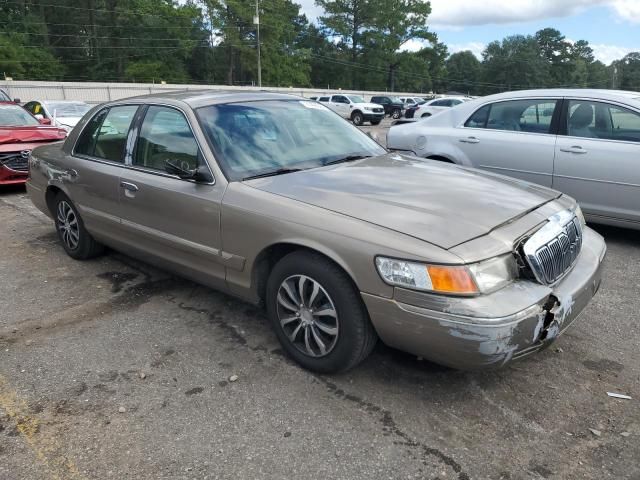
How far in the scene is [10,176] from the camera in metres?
8.10

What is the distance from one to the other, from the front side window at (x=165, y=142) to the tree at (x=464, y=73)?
103061 mm

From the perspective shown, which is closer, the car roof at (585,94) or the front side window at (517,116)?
the car roof at (585,94)

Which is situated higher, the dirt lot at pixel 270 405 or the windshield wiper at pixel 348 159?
the windshield wiper at pixel 348 159

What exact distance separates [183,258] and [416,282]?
1847 millimetres

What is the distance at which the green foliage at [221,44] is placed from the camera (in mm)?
61031

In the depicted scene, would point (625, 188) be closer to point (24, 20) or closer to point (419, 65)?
point (24, 20)

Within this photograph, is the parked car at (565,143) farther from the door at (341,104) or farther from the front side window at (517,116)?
the door at (341,104)

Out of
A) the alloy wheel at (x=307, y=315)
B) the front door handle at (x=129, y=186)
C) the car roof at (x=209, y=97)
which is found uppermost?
the car roof at (x=209, y=97)

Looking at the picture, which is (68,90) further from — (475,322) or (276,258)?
(475,322)

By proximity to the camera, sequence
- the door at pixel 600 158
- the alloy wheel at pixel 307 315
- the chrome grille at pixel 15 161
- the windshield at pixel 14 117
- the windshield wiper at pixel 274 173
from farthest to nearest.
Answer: the windshield at pixel 14 117 < the chrome grille at pixel 15 161 < the door at pixel 600 158 < the windshield wiper at pixel 274 173 < the alloy wheel at pixel 307 315

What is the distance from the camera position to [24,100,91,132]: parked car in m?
12.8

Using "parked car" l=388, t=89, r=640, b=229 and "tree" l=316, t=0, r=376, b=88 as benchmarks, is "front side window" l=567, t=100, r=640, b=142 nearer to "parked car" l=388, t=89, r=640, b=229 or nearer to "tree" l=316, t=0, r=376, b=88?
"parked car" l=388, t=89, r=640, b=229

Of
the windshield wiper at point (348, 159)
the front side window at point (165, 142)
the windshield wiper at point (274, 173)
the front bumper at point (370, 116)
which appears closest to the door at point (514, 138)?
the windshield wiper at point (348, 159)

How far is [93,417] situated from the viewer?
8.72ft
